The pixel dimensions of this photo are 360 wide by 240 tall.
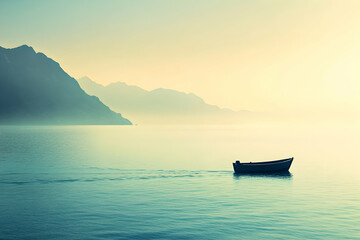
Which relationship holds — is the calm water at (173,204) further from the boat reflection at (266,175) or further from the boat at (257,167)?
the boat at (257,167)

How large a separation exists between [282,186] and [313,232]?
26.5 meters

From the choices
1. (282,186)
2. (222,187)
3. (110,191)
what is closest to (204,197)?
(222,187)

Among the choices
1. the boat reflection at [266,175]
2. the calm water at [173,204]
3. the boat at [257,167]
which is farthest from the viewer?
the boat at [257,167]

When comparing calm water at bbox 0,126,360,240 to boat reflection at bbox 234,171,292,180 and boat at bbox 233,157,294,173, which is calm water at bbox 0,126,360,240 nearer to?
boat reflection at bbox 234,171,292,180

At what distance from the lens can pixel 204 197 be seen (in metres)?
47.5

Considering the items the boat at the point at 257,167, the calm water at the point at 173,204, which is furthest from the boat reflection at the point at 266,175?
the calm water at the point at 173,204

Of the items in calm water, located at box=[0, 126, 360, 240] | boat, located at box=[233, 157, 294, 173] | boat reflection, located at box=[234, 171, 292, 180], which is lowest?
calm water, located at box=[0, 126, 360, 240]

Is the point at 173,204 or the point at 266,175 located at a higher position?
the point at 266,175

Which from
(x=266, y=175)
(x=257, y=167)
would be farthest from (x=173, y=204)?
(x=266, y=175)

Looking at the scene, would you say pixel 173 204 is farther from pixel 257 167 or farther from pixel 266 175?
pixel 266 175

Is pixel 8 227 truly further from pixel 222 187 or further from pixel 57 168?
pixel 57 168

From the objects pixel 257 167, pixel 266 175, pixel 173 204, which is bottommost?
pixel 173 204

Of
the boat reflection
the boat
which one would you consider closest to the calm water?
the boat reflection

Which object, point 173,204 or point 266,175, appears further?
point 266,175
